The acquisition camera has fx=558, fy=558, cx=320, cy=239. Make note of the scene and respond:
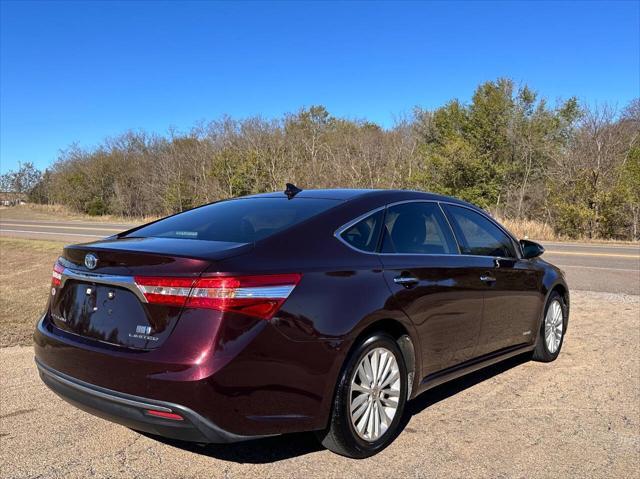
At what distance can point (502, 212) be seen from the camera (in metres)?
31.5

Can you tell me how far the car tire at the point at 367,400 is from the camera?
3.24 meters

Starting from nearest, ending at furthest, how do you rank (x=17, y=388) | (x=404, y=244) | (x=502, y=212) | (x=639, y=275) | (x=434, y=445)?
1. (x=434, y=445)
2. (x=404, y=244)
3. (x=17, y=388)
4. (x=639, y=275)
5. (x=502, y=212)

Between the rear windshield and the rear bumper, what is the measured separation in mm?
998

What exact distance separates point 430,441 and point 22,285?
28.7 feet

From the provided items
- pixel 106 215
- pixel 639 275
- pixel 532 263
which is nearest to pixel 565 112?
pixel 639 275

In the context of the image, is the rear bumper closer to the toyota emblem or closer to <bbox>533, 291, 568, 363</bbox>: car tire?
the toyota emblem

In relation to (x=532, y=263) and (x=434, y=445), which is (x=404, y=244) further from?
(x=532, y=263)

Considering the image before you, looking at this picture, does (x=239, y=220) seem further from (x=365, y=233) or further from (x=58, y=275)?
→ (x=58, y=275)

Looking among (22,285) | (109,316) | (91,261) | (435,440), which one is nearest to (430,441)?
(435,440)

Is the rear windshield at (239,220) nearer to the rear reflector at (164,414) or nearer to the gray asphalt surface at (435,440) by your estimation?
the rear reflector at (164,414)

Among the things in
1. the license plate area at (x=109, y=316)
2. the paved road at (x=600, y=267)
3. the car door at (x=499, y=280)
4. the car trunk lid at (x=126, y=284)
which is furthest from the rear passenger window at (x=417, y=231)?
the paved road at (x=600, y=267)

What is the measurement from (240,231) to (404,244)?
1.19 metres

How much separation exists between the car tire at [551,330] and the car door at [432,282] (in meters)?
1.48

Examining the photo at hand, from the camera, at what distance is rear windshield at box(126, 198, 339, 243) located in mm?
3422
